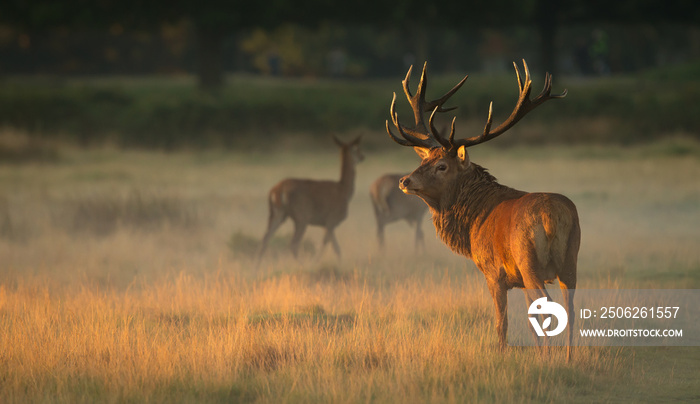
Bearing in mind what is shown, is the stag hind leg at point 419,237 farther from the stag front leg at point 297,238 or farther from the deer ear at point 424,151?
the deer ear at point 424,151

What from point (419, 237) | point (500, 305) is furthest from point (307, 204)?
point (500, 305)

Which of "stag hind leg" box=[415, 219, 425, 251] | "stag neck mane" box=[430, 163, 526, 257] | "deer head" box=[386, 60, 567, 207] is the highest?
"deer head" box=[386, 60, 567, 207]

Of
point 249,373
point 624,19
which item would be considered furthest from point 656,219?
point 624,19

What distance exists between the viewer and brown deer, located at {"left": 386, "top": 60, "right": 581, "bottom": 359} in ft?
22.5

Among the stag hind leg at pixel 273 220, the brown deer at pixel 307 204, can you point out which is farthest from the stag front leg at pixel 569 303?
the stag hind leg at pixel 273 220

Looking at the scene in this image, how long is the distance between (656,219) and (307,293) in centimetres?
842

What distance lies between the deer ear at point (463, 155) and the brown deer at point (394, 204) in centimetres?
603

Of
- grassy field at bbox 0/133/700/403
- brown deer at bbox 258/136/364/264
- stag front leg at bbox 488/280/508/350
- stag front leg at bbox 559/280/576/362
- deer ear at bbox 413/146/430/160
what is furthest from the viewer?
brown deer at bbox 258/136/364/264

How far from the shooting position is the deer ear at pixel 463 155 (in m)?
7.53

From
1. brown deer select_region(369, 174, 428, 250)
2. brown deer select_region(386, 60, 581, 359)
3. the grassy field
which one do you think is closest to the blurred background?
the grassy field

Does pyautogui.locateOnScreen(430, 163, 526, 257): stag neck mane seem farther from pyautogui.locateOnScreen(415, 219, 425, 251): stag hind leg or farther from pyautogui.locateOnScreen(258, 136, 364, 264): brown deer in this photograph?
pyautogui.locateOnScreen(415, 219, 425, 251): stag hind leg

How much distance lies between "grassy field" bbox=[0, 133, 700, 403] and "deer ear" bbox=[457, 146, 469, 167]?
1412mm

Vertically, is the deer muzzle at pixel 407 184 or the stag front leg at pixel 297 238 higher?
the deer muzzle at pixel 407 184

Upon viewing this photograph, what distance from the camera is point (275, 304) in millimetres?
9688
